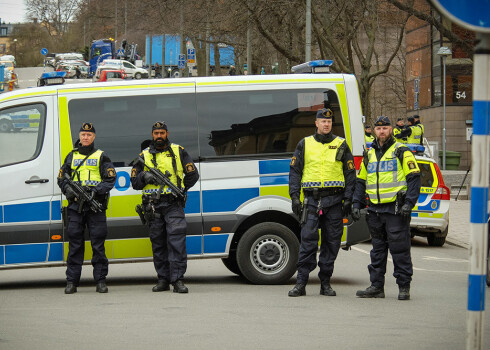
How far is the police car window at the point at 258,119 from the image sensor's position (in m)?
10.8

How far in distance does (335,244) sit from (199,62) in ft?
179

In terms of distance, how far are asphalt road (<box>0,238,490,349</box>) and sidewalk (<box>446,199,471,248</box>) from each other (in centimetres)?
577

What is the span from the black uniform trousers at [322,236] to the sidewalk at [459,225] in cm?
666

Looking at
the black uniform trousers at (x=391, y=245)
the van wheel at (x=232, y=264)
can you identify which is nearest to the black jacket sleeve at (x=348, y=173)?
the black uniform trousers at (x=391, y=245)

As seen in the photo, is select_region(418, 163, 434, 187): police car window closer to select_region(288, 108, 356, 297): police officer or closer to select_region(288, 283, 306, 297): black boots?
select_region(288, 108, 356, 297): police officer

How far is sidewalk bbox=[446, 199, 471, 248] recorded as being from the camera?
17.8 m

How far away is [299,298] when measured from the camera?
385 inches

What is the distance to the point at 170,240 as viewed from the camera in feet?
33.4

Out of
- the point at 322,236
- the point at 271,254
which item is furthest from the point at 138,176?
the point at 322,236

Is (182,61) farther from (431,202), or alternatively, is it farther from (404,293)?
(404,293)

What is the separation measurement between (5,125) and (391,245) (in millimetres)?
4374

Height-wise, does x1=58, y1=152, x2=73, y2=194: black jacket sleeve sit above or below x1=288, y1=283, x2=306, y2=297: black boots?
above

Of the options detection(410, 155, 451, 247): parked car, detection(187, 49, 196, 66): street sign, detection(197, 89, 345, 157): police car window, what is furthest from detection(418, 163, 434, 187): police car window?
detection(187, 49, 196, 66): street sign

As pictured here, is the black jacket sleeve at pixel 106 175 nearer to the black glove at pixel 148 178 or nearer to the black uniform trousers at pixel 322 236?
the black glove at pixel 148 178
